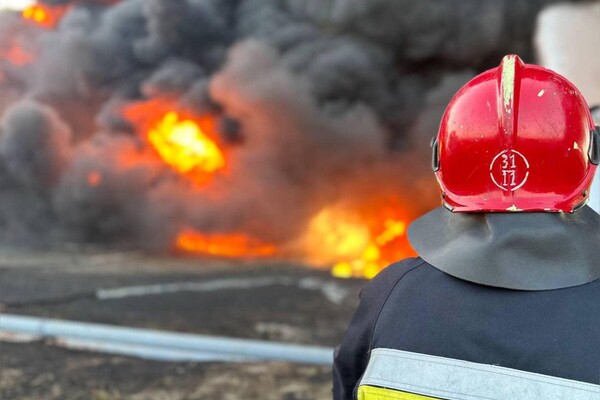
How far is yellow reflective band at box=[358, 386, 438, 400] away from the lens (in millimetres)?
1031

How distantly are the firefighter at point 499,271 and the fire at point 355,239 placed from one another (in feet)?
33.8

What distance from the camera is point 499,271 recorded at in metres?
1.05

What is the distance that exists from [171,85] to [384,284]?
52.0ft

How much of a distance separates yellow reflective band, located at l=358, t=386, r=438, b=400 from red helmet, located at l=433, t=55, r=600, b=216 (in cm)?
38

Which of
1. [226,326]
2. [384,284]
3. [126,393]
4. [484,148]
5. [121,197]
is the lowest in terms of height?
[121,197]

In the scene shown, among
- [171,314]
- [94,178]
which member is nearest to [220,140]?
[94,178]

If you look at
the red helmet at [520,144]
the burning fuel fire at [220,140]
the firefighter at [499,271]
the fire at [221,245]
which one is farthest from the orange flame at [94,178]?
the red helmet at [520,144]

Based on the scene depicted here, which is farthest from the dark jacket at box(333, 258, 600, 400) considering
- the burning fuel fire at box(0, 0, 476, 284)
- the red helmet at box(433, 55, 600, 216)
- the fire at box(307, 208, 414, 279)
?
the burning fuel fire at box(0, 0, 476, 284)

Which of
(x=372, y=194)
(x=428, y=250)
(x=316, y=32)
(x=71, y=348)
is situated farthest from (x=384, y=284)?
(x=316, y=32)

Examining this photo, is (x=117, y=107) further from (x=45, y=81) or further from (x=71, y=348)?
(x=71, y=348)

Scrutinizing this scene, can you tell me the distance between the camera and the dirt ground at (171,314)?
3.68m

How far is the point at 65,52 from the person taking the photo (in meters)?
17.9

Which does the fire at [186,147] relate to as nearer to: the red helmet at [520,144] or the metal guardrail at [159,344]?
the metal guardrail at [159,344]

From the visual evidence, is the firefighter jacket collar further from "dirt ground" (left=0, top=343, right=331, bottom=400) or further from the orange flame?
the orange flame
